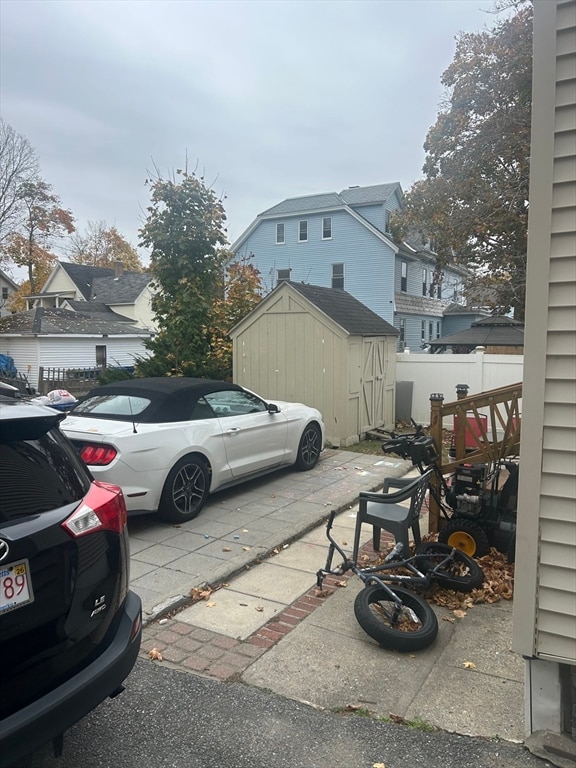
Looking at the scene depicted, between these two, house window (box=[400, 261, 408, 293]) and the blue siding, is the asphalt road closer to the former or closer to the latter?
the blue siding

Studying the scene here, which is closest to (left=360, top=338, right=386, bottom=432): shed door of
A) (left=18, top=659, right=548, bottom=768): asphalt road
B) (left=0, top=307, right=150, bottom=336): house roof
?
(left=18, top=659, right=548, bottom=768): asphalt road

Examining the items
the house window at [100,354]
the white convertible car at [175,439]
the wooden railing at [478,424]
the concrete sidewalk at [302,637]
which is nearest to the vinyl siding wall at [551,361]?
the concrete sidewalk at [302,637]

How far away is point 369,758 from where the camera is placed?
99.0 inches

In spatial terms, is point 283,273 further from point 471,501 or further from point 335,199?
point 471,501

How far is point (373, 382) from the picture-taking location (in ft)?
36.1

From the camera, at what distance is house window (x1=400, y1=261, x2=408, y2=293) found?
92.7ft

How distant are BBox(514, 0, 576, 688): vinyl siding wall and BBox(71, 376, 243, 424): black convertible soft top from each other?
4039 millimetres

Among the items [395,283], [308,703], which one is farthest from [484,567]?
[395,283]

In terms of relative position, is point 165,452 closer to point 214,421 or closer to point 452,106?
point 214,421

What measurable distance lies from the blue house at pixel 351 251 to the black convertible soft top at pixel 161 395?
66.7 feet

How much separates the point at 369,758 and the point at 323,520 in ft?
11.9

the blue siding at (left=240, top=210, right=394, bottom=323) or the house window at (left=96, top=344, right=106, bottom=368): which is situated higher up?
the blue siding at (left=240, top=210, right=394, bottom=323)

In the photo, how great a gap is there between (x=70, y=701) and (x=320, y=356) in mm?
8400

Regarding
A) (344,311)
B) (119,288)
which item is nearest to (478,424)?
(344,311)
